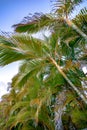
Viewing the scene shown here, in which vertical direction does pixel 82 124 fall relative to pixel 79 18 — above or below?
below

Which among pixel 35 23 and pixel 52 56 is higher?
pixel 35 23

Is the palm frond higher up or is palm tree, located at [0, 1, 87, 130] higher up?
the palm frond

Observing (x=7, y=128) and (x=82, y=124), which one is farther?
(x=7, y=128)

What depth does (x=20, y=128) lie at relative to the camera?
14.9m

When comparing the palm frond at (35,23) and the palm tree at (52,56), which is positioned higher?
the palm frond at (35,23)

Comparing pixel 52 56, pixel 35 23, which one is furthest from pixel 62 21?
pixel 52 56

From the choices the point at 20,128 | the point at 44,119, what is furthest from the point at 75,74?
the point at 20,128

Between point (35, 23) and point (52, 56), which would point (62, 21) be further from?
point (52, 56)

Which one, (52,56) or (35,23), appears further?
(52,56)

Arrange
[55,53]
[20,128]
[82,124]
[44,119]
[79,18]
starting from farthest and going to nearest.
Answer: [20,128] < [44,119] < [82,124] < [55,53] < [79,18]

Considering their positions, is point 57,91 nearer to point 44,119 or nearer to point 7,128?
point 44,119

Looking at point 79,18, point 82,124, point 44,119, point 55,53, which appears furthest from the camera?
point 44,119

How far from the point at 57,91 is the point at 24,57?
202 cm

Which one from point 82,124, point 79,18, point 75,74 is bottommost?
point 82,124
